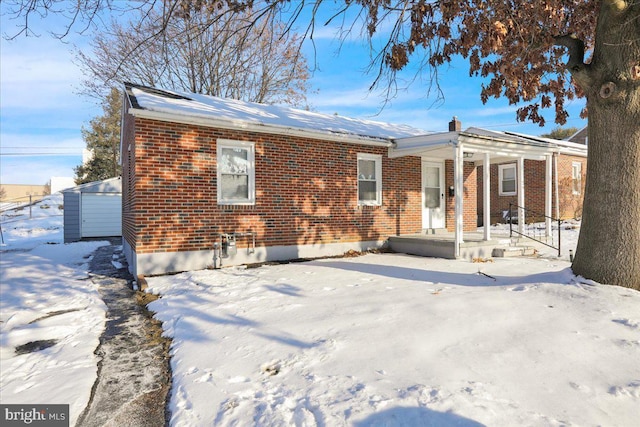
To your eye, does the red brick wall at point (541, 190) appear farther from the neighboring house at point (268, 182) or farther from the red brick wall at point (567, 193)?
the neighboring house at point (268, 182)

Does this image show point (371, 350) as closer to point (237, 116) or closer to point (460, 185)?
point (460, 185)

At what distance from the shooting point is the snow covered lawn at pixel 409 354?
2.54 metres

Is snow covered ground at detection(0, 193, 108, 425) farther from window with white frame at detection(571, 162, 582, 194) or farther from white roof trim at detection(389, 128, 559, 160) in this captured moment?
window with white frame at detection(571, 162, 582, 194)

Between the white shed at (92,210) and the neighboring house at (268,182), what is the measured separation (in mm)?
10239

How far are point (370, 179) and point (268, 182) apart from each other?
10.2 feet

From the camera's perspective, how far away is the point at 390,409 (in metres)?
2.52

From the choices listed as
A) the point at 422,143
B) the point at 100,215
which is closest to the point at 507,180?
the point at 422,143

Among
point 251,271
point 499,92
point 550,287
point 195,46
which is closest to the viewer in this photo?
point 550,287

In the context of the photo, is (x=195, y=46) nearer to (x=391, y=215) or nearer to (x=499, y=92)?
(x=391, y=215)

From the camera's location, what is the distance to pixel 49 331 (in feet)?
15.8

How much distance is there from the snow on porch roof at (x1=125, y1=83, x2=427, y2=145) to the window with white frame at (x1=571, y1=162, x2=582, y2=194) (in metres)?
11.8

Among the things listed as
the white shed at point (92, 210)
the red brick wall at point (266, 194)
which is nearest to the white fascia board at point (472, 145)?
the red brick wall at point (266, 194)

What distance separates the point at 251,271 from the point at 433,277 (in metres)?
3.57

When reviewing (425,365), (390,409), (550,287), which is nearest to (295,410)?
(390,409)
